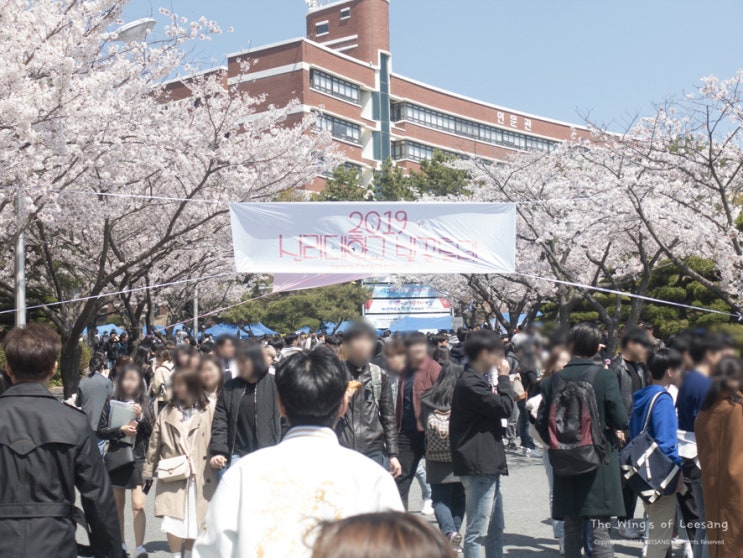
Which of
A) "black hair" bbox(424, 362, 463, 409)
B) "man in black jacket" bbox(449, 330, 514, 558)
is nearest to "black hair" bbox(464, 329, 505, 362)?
"man in black jacket" bbox(449, 330, 514, 558)

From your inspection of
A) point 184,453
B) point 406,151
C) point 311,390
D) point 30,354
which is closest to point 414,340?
point 184,453

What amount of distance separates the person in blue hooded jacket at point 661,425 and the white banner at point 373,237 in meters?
3.95

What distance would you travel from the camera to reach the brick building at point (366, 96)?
5109 cm

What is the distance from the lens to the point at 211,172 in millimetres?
15273

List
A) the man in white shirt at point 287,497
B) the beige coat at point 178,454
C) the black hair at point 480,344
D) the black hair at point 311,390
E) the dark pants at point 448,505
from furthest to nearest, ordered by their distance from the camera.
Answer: the dark pants at point 448,505
the beige coat at point 178,454
the black hair at point 480,344
the black hair at point 311,390
the man in white shirt at point 287,497

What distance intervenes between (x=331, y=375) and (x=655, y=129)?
15.3 m

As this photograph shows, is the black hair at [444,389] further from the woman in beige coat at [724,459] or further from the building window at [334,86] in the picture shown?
the building window at [334,86]

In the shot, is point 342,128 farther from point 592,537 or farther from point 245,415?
point 592,537

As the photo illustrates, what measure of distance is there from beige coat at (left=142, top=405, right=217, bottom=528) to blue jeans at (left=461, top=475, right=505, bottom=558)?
1.78m

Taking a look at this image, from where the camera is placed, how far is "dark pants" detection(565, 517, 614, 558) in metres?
5.05

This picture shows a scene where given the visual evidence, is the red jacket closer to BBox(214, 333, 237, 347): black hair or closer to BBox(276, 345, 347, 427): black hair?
BBox(214, 333, 237, 347): black hair

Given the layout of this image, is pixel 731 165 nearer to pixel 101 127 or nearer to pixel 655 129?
pixel 655 129

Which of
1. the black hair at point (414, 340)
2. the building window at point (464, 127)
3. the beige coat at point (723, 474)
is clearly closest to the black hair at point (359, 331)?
the black hair at point (414, 340)

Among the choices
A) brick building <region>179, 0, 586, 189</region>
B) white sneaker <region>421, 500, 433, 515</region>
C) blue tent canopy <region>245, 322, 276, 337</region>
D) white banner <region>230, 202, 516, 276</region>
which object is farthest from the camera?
brick building <region>179, 0, 586, 189</region>
